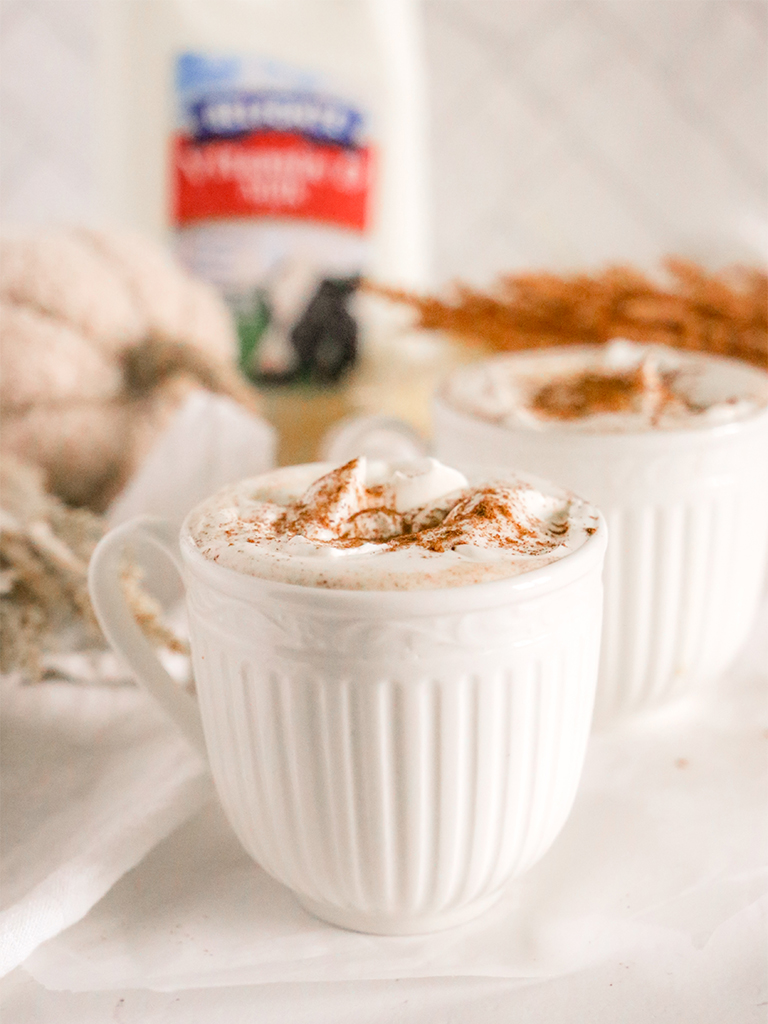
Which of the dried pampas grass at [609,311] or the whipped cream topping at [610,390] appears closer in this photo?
the whipped cream topping at [610,390]

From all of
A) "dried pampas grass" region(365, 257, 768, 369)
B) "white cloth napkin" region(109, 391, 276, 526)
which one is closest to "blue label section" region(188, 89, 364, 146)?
"dried pampas grass" region(365, 257, 768, 369)

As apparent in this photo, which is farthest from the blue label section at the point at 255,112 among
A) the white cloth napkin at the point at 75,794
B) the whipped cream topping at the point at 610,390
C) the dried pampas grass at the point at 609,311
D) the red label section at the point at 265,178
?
the white cloth napkin at the point at 75,794

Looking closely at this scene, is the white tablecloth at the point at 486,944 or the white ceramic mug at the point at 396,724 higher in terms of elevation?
the white ceramic mug at the point at 396,724

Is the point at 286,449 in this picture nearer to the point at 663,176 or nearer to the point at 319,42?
the point at 319,42

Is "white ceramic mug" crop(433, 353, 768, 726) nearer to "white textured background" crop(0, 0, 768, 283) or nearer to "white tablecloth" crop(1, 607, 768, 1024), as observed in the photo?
"white tablecloth" crop(1, 607, 768, 1024)

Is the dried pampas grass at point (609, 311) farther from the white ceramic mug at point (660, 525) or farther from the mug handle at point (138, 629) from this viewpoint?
the mug handle at point (138, 629)

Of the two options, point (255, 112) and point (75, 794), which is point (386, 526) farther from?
point (255, 112)

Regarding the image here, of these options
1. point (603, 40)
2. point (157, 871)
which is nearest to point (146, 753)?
point (157, 871)

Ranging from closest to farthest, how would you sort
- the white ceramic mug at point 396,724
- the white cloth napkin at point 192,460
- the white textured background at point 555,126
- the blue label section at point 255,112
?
the white ceramic mug at point 396,724
the white cloth napkin at point 192,460
the blue label section at point 255,112
the white textured background at point 555,126
